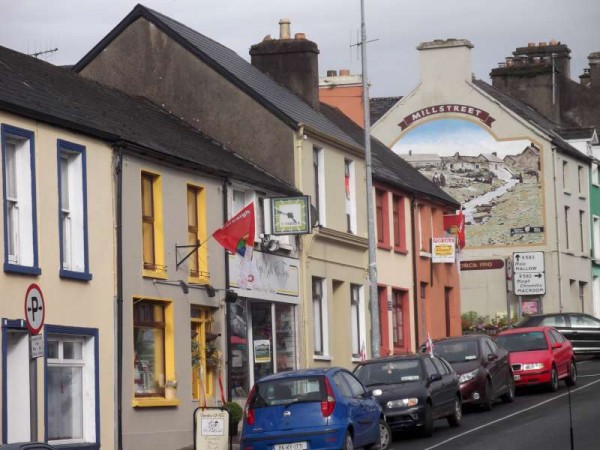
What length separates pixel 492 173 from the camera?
57844 mm

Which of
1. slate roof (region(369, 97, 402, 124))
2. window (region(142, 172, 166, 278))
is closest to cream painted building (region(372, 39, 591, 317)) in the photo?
slate roof (region(369, 97, 402, 124))

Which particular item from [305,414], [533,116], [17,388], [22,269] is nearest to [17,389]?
[17,388]

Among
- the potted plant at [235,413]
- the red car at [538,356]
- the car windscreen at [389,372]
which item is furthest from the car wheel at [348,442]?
the red car at [538,356]

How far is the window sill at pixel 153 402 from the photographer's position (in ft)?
86.8

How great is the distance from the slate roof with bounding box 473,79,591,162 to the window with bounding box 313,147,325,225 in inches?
829

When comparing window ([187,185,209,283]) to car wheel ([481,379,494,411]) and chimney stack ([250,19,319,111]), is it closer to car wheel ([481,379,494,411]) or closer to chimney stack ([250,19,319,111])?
car wheel ([481,379,494,411])

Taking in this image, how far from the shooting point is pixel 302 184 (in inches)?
1417

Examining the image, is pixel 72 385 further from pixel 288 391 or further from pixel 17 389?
pixel 288 391

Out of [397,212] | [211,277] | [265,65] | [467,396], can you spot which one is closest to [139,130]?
[211,277]

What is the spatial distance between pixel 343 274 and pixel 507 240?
67.0ft

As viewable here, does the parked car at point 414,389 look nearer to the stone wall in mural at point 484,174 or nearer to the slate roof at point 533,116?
the stone wall in mural at point 484,174

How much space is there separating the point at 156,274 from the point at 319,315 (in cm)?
1014

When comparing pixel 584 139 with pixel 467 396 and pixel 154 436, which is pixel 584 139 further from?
pixel 154 436

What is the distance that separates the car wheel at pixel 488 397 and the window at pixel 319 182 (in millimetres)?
6909
